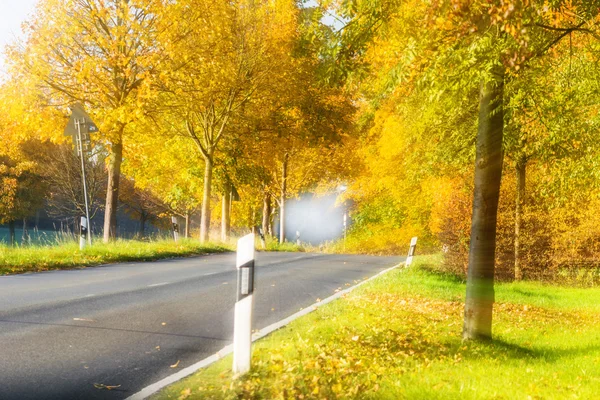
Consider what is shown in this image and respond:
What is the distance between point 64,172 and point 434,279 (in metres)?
34.1

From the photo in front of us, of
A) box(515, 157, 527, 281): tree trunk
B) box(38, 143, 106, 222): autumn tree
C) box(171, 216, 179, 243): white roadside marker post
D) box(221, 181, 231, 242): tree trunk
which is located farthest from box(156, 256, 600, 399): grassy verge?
box(38, 143, 106, 222): autumn tree

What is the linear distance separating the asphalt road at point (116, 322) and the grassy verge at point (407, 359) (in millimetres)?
662

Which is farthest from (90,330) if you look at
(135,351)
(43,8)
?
(43,8)

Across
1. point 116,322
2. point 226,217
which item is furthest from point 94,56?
point 116,322

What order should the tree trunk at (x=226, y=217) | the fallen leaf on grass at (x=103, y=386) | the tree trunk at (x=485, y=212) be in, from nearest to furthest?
the fallen leaf on grass at (x=103, y=386) → the tree trunk at (x=485, y=212) → the tree trunk at (x=226, y=217)

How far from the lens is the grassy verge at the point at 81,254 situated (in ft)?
44.4

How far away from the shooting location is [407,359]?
5.94 meters

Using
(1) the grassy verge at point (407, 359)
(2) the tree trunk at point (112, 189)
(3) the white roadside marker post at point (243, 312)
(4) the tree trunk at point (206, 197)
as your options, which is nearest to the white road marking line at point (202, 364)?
(1) the grassy verge at point (407, 359)

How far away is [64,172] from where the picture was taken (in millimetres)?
42688

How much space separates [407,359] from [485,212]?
219cm

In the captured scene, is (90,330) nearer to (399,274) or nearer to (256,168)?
(399,274)

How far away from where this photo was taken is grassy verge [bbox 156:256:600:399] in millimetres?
A: 4734

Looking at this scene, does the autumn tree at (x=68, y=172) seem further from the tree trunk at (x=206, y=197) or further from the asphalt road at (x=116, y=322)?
the asphalt road at (x=116, y=322)

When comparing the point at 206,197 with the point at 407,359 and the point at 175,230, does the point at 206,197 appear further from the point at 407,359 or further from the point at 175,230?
the point at 407,359
